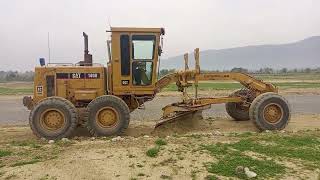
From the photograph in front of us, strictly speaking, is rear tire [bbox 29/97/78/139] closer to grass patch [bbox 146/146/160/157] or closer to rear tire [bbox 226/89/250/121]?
grass patch [bbox 146/146/160/157]

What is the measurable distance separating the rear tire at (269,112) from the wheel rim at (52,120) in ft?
18.4

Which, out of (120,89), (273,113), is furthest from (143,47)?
(273,113)

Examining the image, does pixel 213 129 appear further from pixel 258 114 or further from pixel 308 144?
A: pixel 308 144

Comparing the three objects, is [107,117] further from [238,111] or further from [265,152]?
[238,111]

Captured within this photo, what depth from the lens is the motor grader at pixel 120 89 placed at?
1480 cm

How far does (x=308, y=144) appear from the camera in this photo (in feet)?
40.8

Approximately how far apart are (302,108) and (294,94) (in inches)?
474

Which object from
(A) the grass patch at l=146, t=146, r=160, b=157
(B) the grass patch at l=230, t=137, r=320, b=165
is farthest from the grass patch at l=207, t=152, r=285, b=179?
(A) the grass patch at l=146, t=146, r=160, b=157

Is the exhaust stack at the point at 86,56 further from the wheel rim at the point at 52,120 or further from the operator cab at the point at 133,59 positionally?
the wheel rim at the point at 52,120

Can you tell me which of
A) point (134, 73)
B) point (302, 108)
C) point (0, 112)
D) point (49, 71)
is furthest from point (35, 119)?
point (302, 108)

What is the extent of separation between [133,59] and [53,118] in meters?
2.88

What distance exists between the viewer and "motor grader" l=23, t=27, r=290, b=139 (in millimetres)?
14797

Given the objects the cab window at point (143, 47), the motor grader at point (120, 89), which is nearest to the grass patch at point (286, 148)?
the motor grader at point (120, 89)

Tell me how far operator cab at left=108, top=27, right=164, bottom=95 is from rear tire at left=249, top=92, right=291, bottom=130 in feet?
10.4
